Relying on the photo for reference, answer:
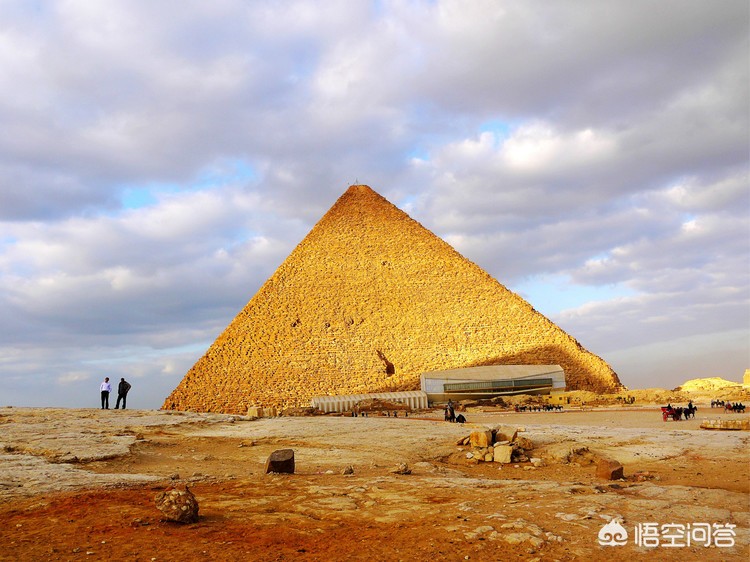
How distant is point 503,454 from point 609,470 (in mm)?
2250

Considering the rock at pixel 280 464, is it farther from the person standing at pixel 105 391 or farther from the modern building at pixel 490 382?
the modern building at pixel 490 382

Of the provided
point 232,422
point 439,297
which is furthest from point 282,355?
point 232,422

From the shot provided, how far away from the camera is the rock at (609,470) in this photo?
763 centimetres

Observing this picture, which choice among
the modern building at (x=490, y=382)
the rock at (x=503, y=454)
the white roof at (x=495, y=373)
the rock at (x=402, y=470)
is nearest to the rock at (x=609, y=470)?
the rock at (x=503, y=454)

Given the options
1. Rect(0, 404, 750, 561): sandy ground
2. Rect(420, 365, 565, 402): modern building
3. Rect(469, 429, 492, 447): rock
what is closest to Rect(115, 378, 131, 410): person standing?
Rect(0, 404, 750, 561): sandy ground

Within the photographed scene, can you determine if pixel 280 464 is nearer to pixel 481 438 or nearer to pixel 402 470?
pixel 402 470

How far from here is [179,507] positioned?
511 centimetres

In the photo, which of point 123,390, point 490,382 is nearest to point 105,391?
point 123,390

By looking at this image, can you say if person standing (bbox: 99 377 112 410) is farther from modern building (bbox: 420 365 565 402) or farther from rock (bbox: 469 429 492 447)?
modern building (bbox: 420 365 565 402)

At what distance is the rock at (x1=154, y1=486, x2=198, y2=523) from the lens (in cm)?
510

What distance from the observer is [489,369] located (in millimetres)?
47969

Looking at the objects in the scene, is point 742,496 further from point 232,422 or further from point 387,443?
point 232,422

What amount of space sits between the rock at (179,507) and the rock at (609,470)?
5.38m

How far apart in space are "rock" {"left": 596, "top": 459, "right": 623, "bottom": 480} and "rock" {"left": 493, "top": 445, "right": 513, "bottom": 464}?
1901 mm
